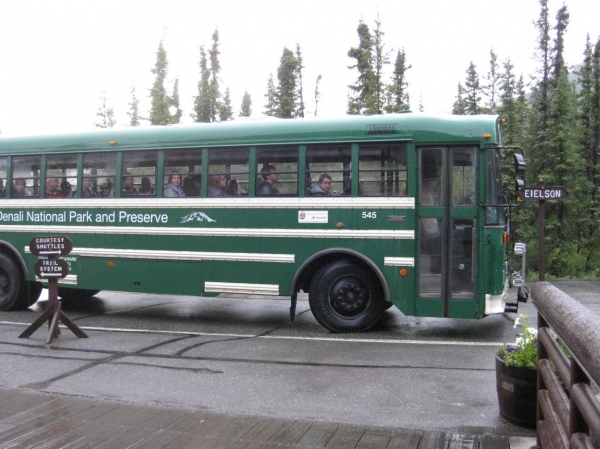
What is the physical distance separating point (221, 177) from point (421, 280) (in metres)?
3.34

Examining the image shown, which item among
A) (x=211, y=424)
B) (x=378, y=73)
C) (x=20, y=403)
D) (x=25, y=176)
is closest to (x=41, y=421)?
(x=20, y=403)

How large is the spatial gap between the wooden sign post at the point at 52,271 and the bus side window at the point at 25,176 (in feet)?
9.12

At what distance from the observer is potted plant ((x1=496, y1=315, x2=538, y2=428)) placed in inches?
180

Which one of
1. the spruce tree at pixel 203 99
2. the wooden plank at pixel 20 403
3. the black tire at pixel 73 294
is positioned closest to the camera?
the wooden plank at pixel 20 403

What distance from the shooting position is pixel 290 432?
181 inches

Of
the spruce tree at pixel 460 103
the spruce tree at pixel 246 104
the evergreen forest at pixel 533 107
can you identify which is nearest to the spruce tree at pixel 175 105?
the evergreen forest at pixel 533 107

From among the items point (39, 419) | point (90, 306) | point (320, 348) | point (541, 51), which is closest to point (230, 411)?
point (39, 419)

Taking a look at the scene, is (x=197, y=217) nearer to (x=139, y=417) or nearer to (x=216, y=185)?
(x=216, y=185)

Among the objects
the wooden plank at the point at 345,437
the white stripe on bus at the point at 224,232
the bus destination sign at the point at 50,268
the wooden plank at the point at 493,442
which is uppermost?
the white stripe on bus at the point at 224,232

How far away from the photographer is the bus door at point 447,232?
8195 mm

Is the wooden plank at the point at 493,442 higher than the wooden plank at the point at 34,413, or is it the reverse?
the wooden plank at the point at 493,442

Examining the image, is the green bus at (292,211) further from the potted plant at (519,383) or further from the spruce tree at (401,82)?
the spruce tree at (401,82)

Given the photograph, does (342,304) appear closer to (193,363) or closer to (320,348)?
(320,348)

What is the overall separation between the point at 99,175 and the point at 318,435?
703 cm
